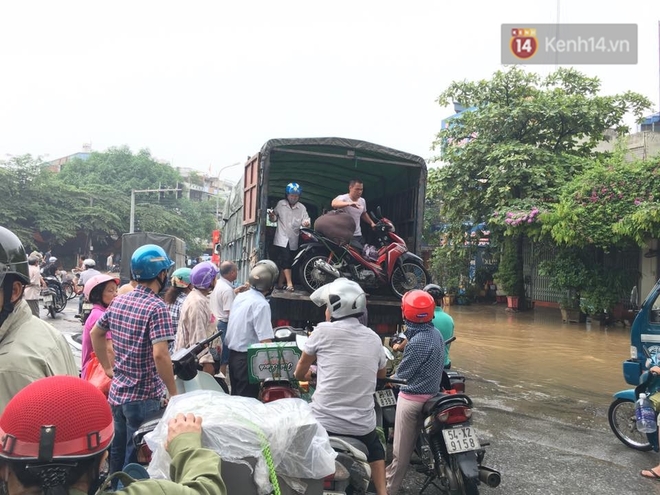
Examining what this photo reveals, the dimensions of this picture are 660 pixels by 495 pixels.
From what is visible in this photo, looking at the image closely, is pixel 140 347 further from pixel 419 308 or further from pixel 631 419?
pixel 631 419

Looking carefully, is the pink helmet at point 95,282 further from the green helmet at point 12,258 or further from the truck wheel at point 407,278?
the truck wheel at point 407,278

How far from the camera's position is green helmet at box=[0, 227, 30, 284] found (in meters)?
1.99

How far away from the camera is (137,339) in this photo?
3221mm

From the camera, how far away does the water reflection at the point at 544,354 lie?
858 centimetres

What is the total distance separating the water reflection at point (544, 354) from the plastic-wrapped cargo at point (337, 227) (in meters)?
3.39

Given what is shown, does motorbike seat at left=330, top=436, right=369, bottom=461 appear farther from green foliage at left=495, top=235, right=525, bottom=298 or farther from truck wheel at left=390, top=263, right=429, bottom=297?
green foliage at left=495, top=235, right=525, bottom=298

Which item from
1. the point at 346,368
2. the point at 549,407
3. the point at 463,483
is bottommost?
the point at 549,407

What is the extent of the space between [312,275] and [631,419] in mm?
3748

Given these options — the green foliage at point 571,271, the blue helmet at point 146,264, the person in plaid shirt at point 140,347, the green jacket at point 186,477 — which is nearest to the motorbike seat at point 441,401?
the person in plaid shirt at point 140,347

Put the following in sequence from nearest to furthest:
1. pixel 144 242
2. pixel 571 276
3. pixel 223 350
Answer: pixel 223 350, pixel 571 276, pixel 144 242

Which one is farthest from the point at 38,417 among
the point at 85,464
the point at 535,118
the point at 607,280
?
the point at 535,118

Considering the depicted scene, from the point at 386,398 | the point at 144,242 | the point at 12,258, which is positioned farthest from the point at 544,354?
the point at 144,242

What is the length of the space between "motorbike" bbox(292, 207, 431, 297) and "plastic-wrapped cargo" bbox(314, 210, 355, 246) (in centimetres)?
8

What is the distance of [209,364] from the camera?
5.17 meters
